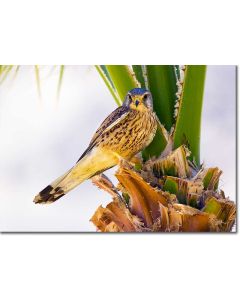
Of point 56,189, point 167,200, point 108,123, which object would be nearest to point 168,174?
point 167,200

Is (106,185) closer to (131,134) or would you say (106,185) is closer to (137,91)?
(131,134)

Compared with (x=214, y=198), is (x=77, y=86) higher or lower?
higher

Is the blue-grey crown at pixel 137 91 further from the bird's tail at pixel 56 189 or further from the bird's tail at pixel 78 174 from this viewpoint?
the bird's tail at pixel 56 189
